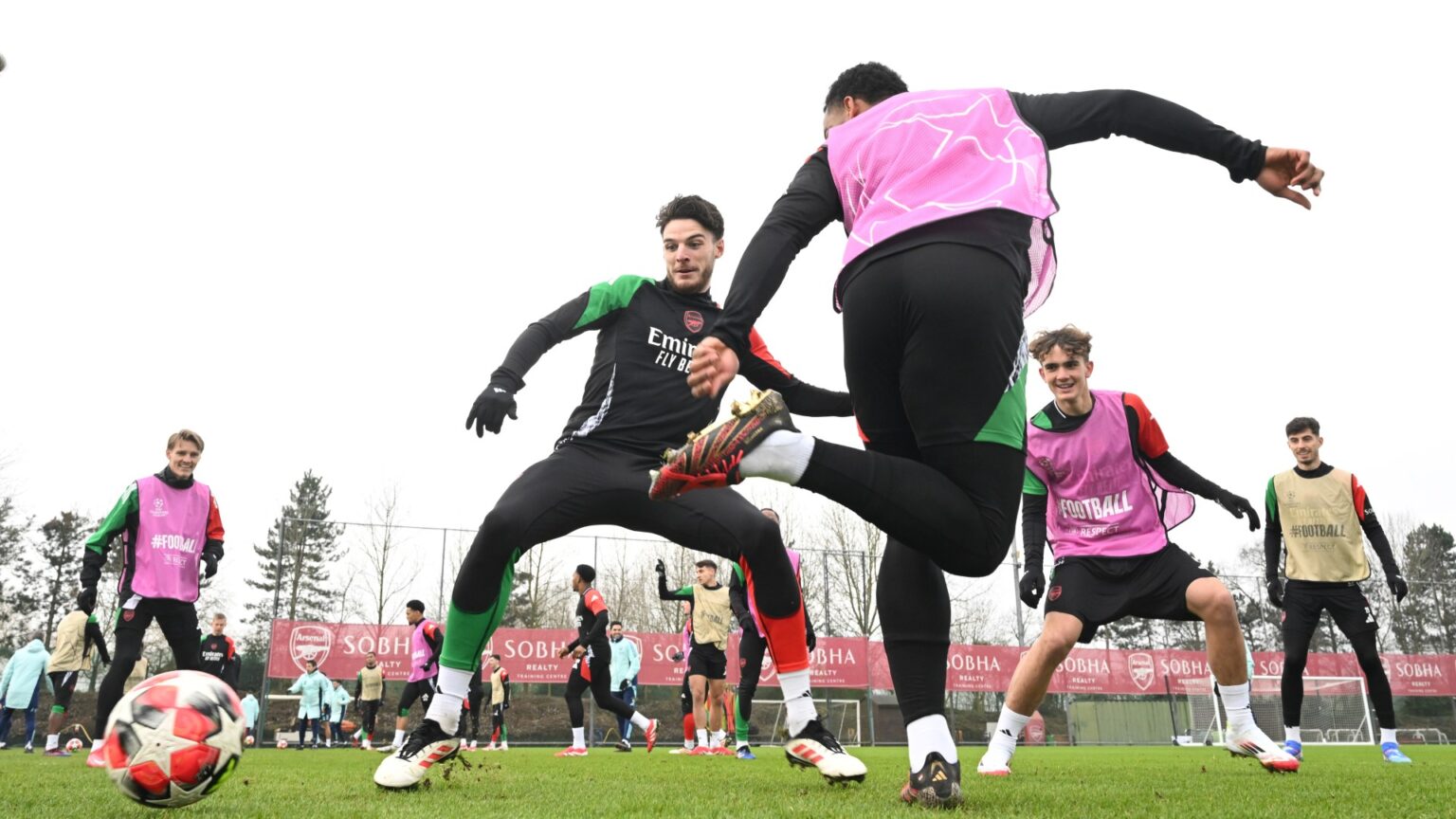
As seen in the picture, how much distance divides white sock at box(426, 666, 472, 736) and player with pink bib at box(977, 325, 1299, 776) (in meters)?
2.83

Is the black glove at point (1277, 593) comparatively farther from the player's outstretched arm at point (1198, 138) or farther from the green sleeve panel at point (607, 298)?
the player's outstretched arm at point (1198, 138)

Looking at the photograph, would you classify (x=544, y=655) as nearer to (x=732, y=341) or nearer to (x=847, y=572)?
(x=847, y=572)

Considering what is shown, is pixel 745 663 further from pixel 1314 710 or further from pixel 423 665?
pixel 1314 710

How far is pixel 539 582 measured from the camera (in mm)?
37125

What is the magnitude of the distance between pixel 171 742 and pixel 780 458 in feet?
6.50

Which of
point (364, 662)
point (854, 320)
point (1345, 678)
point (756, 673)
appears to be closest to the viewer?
point (854, 320)

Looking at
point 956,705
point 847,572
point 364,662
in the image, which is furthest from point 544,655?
point 847,572

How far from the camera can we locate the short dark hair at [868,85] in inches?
130

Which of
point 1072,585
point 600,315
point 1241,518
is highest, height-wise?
point 600,315

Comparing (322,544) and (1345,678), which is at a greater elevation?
(322,544)

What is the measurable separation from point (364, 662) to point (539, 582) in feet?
51.8

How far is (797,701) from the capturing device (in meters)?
4.36

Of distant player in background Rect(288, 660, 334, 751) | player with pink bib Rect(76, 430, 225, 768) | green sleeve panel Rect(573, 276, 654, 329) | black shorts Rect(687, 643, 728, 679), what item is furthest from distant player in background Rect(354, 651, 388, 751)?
green sleeve panel Rect(573, 276, 654, 329)

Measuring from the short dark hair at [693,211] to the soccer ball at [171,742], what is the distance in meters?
3.07
